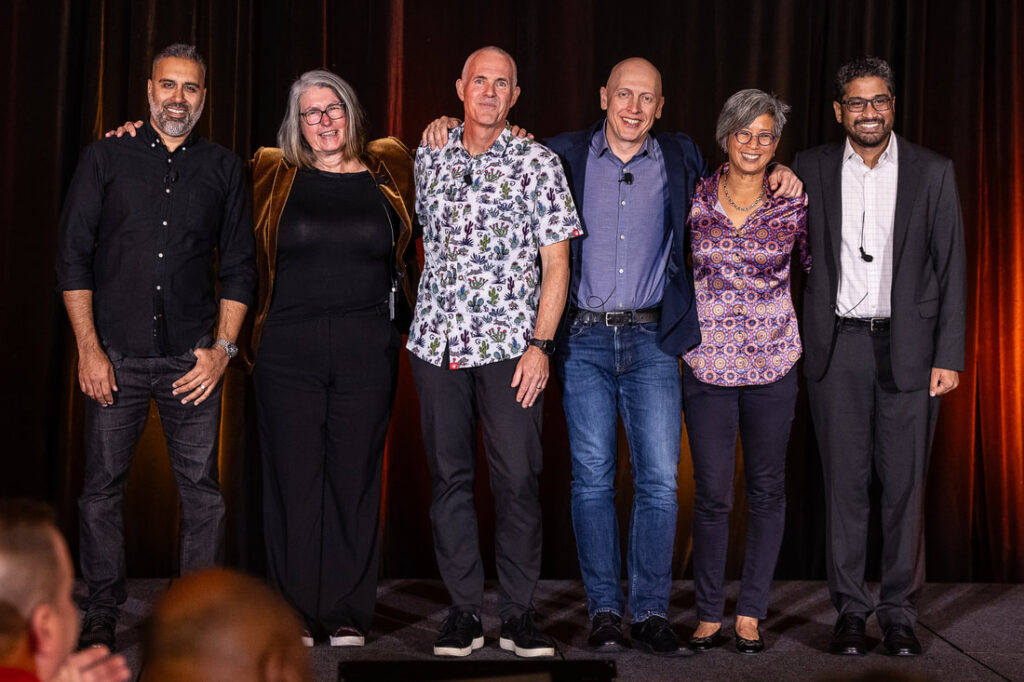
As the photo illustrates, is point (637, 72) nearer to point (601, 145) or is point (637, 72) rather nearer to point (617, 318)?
point (601, 145)

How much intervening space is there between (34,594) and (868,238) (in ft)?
9.24

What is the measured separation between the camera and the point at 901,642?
11.6 ft

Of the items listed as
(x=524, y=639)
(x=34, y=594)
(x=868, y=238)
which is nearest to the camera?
(x=34, y=594)

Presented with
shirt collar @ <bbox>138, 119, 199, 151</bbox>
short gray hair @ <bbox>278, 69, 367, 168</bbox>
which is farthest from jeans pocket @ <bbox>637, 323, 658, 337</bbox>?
shirt collar @ <bbox>138, 119, 199, 151</bbox>

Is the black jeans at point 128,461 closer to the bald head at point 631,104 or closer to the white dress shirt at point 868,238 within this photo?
the bald head at point 631,104

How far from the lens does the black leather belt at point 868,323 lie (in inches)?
141

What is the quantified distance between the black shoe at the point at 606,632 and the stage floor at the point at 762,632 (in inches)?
1.3

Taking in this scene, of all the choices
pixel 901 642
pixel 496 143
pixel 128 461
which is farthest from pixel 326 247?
pixel 901 642

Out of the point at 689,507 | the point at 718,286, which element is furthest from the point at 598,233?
the point at 689,507

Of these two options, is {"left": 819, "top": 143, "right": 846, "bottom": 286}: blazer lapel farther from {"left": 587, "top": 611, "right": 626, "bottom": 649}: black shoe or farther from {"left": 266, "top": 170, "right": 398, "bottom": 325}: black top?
{"left": 266, "top": 170, "right": 398, "bottom": 325}: black top

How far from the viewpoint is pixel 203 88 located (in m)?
3.58

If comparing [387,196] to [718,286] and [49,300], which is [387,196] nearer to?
[718,286]

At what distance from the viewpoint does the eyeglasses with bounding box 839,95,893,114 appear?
11.8ft

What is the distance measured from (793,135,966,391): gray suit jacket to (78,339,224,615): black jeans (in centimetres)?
195
